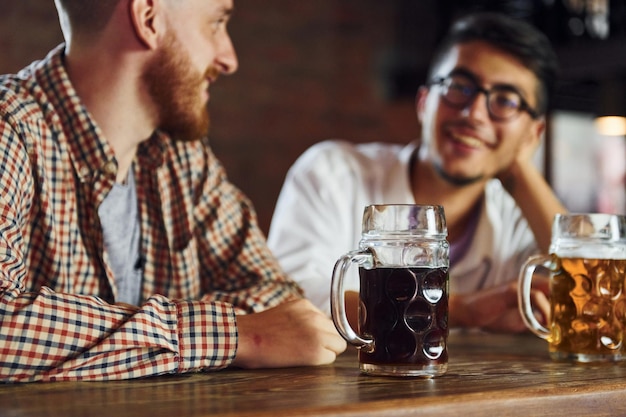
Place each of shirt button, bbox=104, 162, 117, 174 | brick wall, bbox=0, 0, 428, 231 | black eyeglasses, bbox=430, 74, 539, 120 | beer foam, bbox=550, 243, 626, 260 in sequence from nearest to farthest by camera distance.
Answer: beer foam, bbox=550, 243, 626, 260 → shirt button, bbox=104, 162, 117, 174 → black eyeglasses, bbox=430, 74, 539, 120 → brick wall, bbox=0, 0, 428, 231

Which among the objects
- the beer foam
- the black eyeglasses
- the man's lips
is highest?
the black eyeglasses

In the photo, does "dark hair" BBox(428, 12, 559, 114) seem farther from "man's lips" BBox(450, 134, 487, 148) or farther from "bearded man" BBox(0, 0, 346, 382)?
"bearded man" BBox(0, 0, 346, 382)

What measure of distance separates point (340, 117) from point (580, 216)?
458 cm

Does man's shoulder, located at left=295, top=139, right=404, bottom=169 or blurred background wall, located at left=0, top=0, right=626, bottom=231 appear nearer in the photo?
man's shoulder, located at left=295, top=139, right=404, bottom=169

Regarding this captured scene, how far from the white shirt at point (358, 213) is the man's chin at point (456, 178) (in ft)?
0.37

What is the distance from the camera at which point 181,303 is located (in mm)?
1191

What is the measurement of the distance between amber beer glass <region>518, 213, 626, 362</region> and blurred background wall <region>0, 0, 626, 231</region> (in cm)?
389

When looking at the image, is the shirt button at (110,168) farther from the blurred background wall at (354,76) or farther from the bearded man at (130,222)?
the blurred background wall at (354,76)

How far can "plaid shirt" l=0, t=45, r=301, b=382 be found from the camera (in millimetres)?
1084

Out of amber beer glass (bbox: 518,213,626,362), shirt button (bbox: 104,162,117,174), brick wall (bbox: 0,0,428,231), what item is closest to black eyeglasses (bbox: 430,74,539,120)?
amber beer glass (bbox: 518,213,626,362)

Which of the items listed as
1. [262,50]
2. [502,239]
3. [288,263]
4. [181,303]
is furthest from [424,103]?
[262,50]

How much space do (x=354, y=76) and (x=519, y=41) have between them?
12.2 ft

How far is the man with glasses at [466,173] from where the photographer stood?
86.4 inches

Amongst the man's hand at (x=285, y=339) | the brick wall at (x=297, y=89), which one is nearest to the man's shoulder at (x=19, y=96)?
the man's hand at (x=285, y=339)
